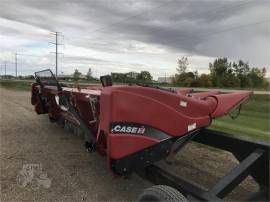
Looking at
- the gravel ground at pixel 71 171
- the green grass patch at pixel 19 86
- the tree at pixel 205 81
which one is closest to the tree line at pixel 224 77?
the tree at pixel 205 81

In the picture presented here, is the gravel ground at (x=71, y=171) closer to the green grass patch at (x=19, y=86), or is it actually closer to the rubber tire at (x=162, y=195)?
the rubber tire at (x=162, y=195)

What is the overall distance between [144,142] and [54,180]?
174 centimetres

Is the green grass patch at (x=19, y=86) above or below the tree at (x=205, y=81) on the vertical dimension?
below

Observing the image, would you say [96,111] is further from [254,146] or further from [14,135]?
[14,135]

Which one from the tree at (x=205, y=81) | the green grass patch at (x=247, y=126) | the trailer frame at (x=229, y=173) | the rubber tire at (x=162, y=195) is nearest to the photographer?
the rubber tire at (x=162, y=195)

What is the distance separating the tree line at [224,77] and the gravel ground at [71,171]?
35836mm

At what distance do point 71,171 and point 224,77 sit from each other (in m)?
43.0

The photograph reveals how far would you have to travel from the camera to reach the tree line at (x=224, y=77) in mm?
42447

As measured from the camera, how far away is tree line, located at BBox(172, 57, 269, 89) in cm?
4245

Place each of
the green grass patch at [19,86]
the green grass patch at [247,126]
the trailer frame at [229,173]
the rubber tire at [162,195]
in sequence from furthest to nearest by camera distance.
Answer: the green grass patch at [19,86]
the green grass patch at [247,126]
the trailer frame at [229,173]
the rubber tire at [162,195]

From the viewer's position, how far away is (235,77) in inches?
1783

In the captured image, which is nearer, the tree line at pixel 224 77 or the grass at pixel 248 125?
the grass at pixel 248 125

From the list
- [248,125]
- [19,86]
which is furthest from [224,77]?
[248,125]

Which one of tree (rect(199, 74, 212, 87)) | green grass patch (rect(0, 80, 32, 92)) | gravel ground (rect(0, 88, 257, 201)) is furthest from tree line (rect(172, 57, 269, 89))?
gravel ground (rect(0, 88, 257, 201))
